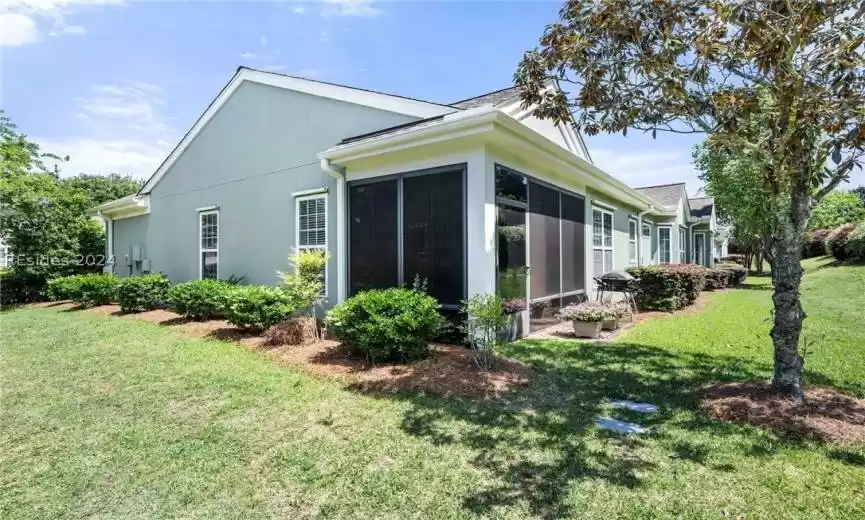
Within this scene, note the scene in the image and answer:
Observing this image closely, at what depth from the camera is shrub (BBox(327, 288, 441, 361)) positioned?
18.8 ft

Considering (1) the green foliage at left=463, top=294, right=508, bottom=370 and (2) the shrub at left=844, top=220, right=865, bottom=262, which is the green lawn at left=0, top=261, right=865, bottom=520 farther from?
(2) the shrub at left=844, top=220, right=865, bottom=262

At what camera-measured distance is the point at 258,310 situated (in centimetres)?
786

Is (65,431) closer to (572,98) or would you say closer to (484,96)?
(572,98)

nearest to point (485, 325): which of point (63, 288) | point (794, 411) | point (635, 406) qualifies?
point (635, 406)

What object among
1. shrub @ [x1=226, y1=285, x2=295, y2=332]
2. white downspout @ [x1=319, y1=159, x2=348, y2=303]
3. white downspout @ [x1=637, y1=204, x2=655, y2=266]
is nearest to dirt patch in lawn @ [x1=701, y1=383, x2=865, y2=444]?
white downspout @ [x1=319, y1=159, x2=348, y2=303]

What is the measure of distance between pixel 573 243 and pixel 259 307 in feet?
22.4

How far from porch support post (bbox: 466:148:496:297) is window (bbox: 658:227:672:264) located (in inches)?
592

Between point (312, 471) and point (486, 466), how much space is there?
4.37 feet

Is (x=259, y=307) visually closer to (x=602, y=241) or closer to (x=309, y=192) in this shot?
(x=309, y=192)

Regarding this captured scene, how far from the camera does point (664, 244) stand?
19031 mm

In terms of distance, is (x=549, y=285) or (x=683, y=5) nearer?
(x=683, y=5)

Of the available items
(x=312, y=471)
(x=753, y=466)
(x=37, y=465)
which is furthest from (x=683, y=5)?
(x=37, y=465)

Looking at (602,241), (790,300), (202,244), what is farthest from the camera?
(602,241)

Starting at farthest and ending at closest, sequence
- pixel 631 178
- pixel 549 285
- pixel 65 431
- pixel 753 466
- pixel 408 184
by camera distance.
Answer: pixel 631 178
pixel 549 285
pixel 408 184
pixel 65 431
pixel 753 466
